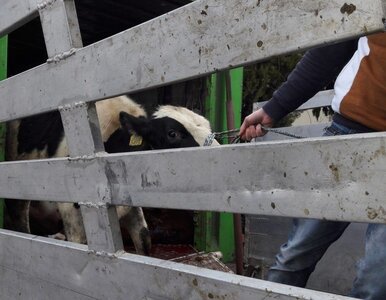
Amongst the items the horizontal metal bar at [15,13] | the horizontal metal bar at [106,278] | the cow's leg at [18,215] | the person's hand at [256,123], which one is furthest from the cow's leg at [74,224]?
the person's hand at [256,123]

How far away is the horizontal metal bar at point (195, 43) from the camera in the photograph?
1289 millimetres

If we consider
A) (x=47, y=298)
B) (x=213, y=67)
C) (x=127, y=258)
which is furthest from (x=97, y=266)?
(x=213, y=67)

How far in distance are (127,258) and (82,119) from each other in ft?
1.97

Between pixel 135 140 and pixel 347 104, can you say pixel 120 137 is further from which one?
pixel 347 104

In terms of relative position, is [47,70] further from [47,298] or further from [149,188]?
[47,298]

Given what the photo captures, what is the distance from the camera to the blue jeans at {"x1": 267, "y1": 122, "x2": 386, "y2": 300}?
6.31ft

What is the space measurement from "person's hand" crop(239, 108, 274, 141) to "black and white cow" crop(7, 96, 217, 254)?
2230 mm

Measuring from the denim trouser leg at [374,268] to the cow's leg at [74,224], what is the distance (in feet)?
10.3

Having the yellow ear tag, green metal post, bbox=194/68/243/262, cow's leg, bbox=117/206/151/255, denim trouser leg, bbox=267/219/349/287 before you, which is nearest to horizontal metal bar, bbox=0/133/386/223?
denim trouser leg, bbox=267/219/349/287

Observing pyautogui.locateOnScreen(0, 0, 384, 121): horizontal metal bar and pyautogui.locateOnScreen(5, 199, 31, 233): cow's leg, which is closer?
pyautogui.locateOnScreen(0, 0, 384, 121): horizontal metal bar

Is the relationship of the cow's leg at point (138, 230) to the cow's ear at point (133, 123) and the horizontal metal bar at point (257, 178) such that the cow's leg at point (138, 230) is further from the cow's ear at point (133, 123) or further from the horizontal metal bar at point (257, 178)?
the horizontal metal bar at point (257, 178)

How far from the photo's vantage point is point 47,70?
7.50 feet

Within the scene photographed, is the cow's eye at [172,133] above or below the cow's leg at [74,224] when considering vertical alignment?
above

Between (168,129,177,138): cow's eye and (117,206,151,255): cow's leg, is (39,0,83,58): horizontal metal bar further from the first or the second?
(117,206,151,255): cow's leg
